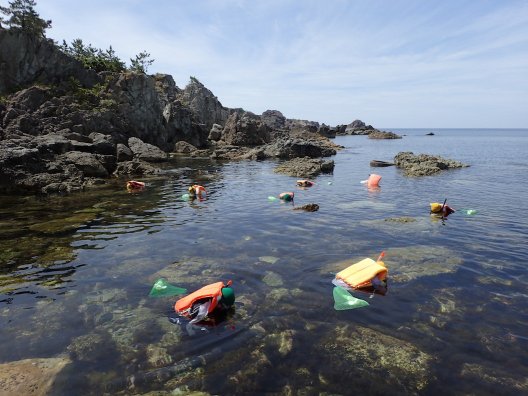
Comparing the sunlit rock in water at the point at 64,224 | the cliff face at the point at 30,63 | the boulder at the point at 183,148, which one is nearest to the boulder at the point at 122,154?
the boulder at the point at 183,148

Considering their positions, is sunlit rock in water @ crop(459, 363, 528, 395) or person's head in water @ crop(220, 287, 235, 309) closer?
sunlit rock in water @ crop(459, 363, 528, 395)

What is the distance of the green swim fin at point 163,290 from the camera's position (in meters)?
10.5

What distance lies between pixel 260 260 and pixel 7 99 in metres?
49.3

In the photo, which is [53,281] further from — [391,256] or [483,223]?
[483,223]

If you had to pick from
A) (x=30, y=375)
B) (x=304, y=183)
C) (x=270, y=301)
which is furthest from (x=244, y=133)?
(x=30, y=375)

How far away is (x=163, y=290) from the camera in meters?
10.5

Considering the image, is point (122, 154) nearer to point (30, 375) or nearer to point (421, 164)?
point (421, 164)

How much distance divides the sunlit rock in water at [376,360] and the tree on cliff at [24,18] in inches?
2498

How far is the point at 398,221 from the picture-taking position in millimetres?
18641

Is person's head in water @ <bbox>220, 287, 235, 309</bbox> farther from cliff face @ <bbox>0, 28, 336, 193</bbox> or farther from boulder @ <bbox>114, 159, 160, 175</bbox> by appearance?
boulder @ <bbox>114, 159, 160, 175</bbox>

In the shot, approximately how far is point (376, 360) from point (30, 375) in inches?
271

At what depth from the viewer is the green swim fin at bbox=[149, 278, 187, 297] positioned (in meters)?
10.5

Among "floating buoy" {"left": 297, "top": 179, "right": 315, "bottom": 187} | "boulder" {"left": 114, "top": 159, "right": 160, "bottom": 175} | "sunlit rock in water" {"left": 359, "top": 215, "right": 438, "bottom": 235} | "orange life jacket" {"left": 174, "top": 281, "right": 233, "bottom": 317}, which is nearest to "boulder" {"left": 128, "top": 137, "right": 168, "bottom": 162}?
"boulder" {"left": 114, "top": 159, "right": 160, "bottom": 175}

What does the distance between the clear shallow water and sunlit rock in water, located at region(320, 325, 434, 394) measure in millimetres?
34
